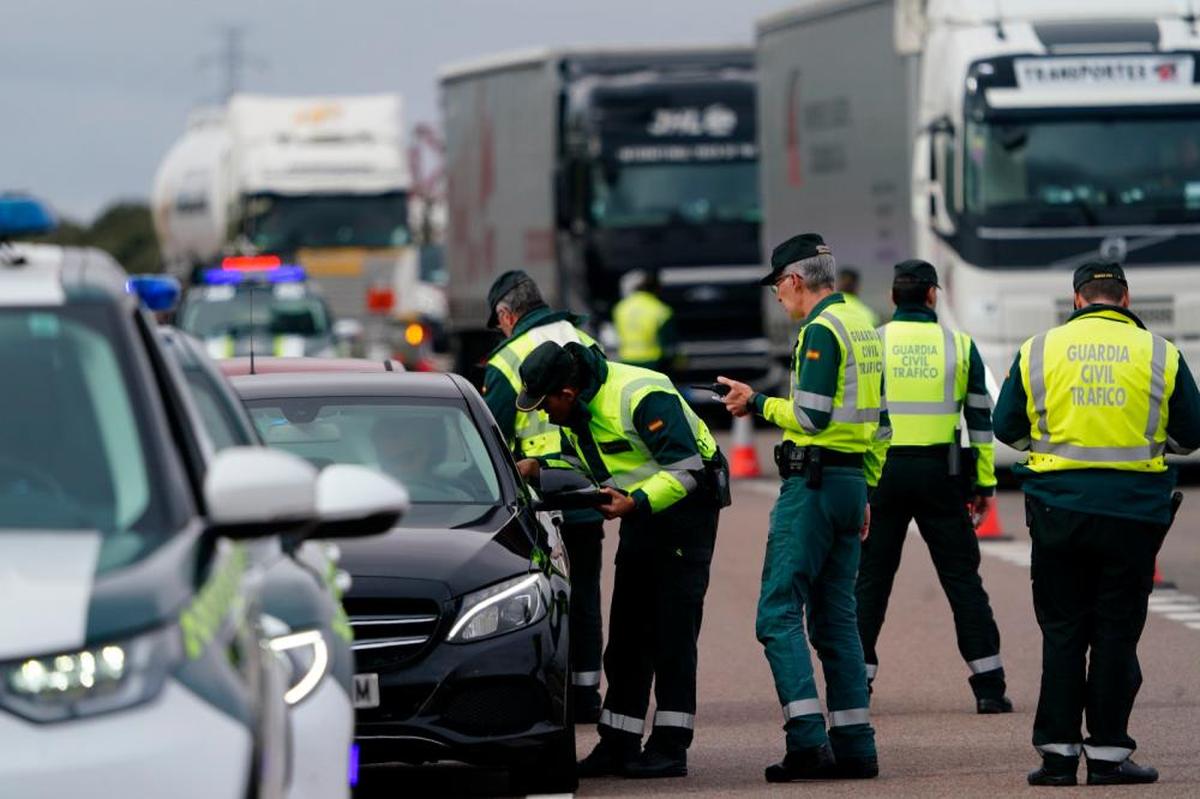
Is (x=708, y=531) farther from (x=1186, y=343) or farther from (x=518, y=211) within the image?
(x=518, y=211)

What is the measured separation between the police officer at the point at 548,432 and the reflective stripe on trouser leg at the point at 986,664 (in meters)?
1.48

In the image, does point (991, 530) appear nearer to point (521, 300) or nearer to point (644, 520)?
point (521, 300)

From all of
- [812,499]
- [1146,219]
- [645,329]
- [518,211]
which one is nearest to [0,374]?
[812,499]

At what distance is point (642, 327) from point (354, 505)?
21800 millimetres

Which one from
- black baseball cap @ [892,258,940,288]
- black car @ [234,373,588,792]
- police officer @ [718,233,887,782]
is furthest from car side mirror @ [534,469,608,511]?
black baseball cap @ [892,258,940,288]

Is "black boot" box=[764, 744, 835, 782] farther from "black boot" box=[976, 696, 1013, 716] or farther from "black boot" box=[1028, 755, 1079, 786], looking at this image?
"black boot" box=[976, 696, 1013, 716]

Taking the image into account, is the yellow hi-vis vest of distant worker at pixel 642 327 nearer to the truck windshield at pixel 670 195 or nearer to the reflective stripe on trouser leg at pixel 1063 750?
the truck windshield at pixel 670 195

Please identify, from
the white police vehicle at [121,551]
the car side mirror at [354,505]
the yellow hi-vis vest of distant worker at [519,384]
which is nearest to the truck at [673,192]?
the yellow hi-vis vest of distant worker at [519,384]

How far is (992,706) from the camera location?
36.9ft

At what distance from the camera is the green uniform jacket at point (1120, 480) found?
30.2ft

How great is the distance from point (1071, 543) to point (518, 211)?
1064 inches

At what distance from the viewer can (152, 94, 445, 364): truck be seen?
136 feet

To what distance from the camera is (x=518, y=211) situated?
3600cm

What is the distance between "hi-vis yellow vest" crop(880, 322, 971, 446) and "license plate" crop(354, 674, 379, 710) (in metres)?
3.45
